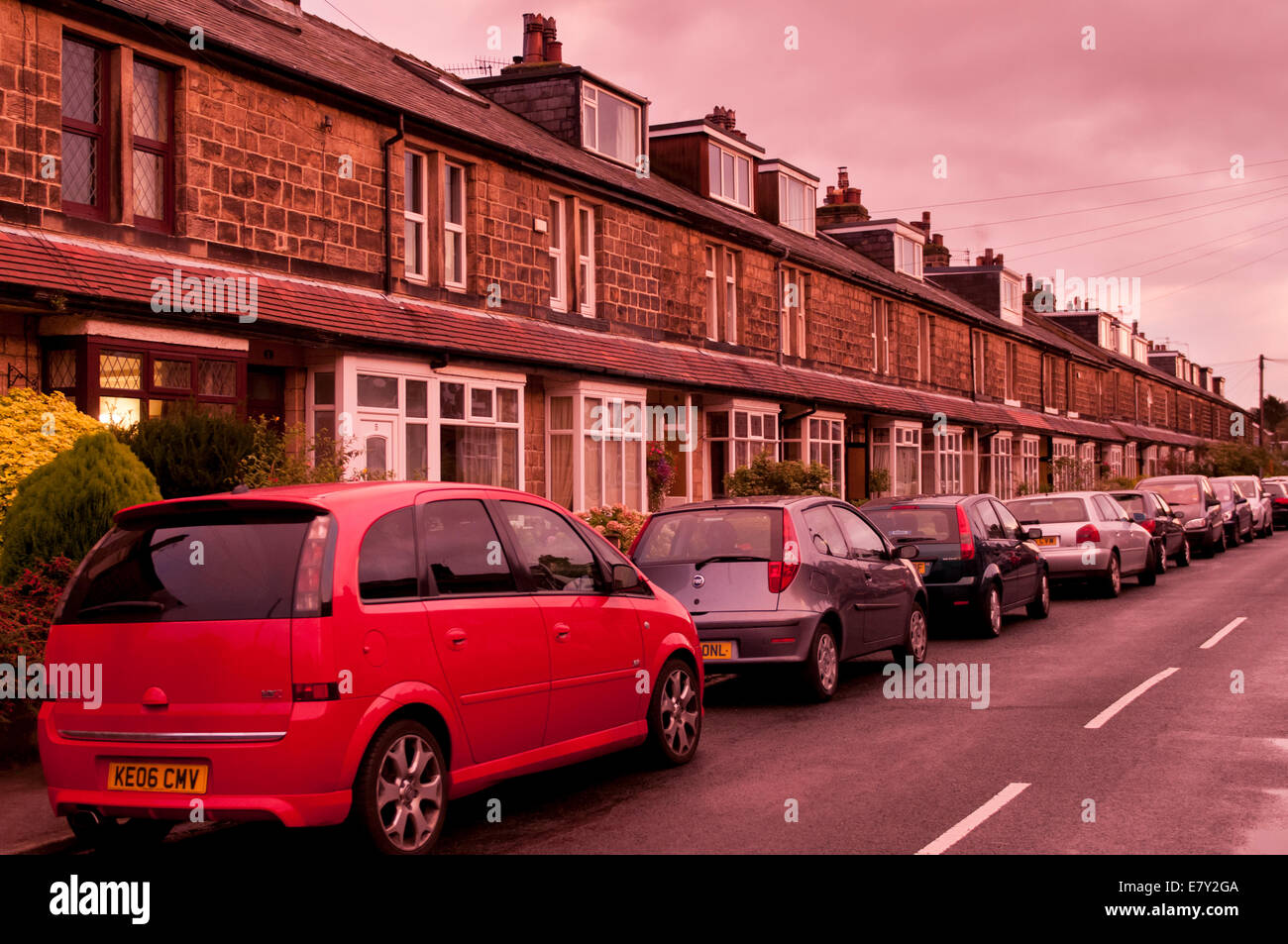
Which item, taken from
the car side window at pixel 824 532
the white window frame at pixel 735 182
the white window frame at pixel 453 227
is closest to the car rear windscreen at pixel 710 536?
the car side window at pixel 824 532

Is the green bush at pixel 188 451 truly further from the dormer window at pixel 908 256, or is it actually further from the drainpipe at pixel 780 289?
the dormer window at pixel 908 256

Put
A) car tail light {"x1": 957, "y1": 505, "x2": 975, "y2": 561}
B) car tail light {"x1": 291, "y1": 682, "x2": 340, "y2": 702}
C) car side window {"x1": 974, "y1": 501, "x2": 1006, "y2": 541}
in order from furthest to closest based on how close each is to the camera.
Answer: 1. car side window {"x1": 974, "y1": 501, "x2": 1006, "y2": 541}
2. car tail light {"x1": 957, "y1": 505, "x2": 975, "y2": 561}
3. car tail light {"x1": 291, "y1": 682, "x2": 340, "y2": 702}

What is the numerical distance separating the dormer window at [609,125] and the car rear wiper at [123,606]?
21.3 m

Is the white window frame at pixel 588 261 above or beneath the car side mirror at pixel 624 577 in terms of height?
above

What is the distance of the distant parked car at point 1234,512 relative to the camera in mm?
33000

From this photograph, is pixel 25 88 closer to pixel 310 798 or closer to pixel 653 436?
pixel 310 798

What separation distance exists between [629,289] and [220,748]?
→ 62.8 ft

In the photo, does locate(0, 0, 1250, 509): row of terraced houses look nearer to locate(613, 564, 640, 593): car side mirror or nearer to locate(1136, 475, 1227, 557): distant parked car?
locate(613, 564, 640, 593): car side mirror

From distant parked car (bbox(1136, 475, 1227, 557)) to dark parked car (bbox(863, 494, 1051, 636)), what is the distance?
14.2 meters

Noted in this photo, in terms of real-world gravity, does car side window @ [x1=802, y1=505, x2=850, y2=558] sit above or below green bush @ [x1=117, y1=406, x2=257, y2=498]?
below

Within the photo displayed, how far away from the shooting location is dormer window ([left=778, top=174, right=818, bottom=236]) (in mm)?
35812

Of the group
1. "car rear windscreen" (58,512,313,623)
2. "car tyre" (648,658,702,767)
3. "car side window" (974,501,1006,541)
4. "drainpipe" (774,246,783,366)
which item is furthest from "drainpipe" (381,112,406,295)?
"drainpipe" (774,246,783,366)

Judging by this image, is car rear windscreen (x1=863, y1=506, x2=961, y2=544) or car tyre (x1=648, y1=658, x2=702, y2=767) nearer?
car tyre (x1=648, y1=658, x2=702, y2=767)
